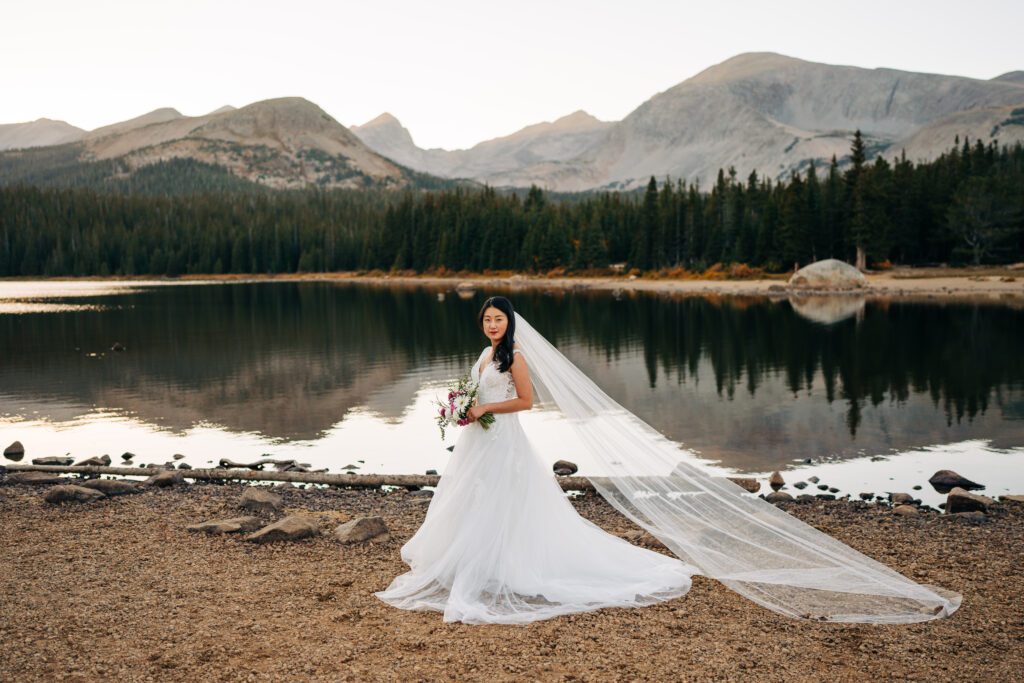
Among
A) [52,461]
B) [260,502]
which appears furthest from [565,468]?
[52,461]

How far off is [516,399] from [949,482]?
10479 millimetres

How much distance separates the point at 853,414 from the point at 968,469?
690 centimetres

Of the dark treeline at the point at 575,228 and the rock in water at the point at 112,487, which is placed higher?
the dark treeline at the point at 575,228

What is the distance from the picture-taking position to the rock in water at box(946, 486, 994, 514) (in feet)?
40.9

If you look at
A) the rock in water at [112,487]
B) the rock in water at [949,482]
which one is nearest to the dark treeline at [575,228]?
the rock in water at [949,482]

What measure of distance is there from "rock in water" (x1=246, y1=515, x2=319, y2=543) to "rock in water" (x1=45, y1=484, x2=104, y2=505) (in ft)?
13.4

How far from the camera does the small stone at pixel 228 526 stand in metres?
10.9

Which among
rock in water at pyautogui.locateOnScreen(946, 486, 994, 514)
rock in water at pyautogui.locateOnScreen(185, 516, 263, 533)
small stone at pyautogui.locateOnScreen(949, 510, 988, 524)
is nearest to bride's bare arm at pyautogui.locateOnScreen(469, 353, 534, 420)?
rock in water at pyautogui.locateOnScreen(185, 516, 263, 533)

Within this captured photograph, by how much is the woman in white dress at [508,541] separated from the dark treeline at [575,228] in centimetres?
8834

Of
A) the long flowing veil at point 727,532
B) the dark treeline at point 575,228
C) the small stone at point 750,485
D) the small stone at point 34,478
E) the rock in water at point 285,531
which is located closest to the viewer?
the long flowing veil at point 727,532

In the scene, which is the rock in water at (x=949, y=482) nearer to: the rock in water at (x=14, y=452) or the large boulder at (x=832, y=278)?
the rock in water at (x=14, y=452)

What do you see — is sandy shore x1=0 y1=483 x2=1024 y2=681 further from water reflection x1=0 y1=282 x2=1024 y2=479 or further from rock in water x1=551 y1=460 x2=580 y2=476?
water reflection x1=0 y1=282 x2=1024 y2=479

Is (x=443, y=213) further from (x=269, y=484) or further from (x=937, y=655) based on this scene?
(x=937, y=655)

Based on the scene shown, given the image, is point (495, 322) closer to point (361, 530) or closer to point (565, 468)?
point (361, 530)
